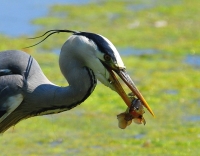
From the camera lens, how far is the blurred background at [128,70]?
25.3 ft

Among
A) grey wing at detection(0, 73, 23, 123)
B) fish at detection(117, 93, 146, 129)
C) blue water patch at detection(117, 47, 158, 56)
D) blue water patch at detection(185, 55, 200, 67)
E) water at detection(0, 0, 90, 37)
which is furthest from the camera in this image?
water at detection(0, 0, 90, 37)

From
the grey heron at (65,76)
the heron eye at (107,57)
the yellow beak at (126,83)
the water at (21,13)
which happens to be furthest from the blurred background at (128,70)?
the heron eye at (107,57)

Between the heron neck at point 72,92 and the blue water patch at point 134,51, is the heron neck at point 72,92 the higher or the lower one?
the lower one

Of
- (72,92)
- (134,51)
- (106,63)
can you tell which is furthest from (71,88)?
(134,51)

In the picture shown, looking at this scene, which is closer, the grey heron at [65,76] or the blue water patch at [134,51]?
the grey heron at [65,76]

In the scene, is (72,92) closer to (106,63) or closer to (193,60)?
(106,63)

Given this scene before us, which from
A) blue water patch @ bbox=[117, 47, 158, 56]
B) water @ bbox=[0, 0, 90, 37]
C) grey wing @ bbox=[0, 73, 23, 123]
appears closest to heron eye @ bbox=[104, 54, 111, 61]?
grey wing @ bbox=[0, 73, 23, 123]

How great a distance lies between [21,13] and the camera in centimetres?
1370

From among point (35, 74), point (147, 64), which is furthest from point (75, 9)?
point (35, 74)

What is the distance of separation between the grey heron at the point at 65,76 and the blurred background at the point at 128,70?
1873 millimetres

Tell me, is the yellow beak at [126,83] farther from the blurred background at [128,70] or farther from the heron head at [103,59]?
the blurred background at [128,70]

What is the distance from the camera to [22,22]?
13.1 meters

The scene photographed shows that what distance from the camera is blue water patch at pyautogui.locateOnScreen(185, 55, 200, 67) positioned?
1051 cm

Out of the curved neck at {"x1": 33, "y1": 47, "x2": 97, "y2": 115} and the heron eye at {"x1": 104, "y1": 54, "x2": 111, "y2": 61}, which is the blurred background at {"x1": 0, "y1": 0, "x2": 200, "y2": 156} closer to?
the curved neck at {"x1": 33, "y1": 47, "x2": 97, "y2": 115}
